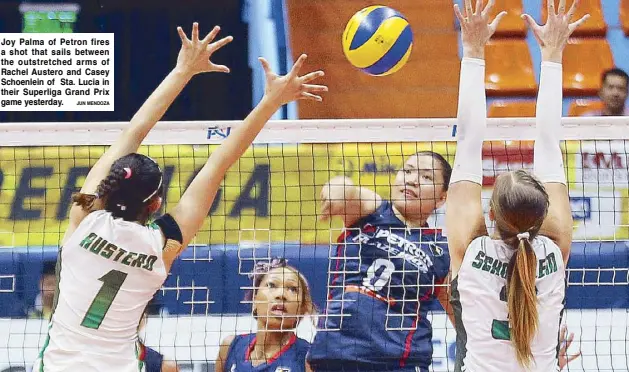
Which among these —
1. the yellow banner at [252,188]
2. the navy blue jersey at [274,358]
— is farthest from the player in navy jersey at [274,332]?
the yellow banner at [252,188]

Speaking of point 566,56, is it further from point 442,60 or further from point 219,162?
point 219,162

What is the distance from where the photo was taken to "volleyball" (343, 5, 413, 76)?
613 centimetres

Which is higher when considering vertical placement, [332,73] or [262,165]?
[332,73]

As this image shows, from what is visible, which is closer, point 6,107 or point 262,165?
point 262,165

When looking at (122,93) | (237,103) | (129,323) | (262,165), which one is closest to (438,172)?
(262,165)

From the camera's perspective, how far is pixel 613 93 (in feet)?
34.5

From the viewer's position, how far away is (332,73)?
10.6 metres

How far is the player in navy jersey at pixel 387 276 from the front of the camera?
5.85 metres

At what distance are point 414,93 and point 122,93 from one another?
10.9 ft

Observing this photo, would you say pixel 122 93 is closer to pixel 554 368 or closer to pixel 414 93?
pixel 414 93

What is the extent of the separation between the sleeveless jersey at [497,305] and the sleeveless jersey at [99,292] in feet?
3.59

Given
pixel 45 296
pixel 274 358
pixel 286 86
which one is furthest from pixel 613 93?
pixel 286 86

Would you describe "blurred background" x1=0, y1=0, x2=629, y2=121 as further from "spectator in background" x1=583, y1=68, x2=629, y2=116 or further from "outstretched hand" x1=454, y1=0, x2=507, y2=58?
"outstretched hand" x1=454, y1=0, x2=507, y2=58

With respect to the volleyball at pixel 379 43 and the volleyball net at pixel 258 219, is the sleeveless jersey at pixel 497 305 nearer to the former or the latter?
the volleyball net at pixel 258 219
